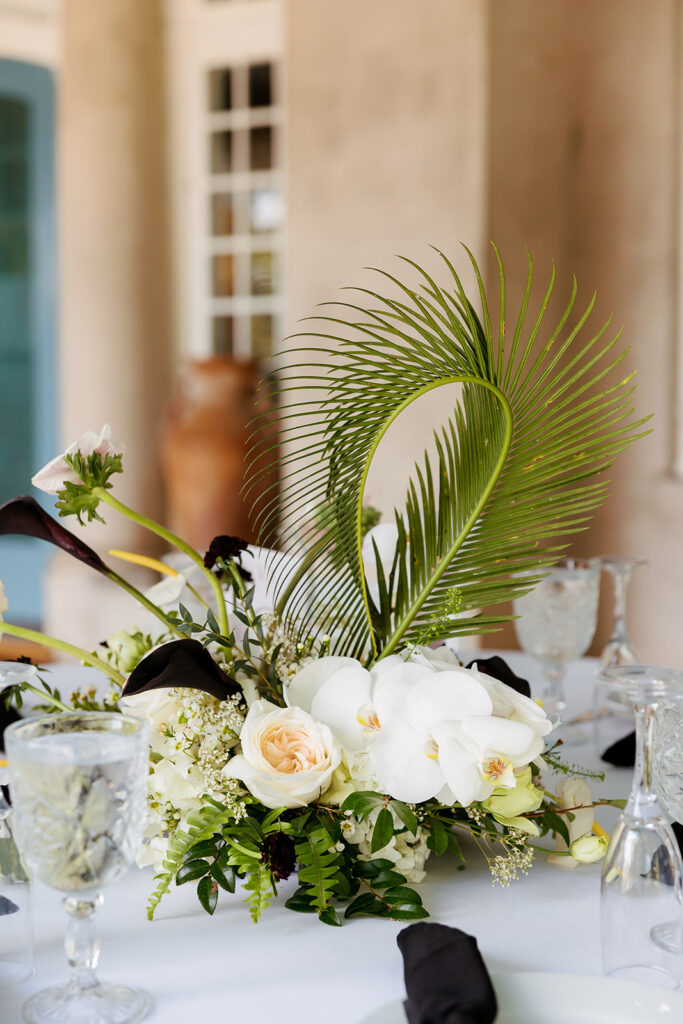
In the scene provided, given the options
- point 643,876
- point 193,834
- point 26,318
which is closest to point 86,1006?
point 193,834

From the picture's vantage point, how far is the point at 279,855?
2.73 ft

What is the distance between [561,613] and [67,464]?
0.71 meters

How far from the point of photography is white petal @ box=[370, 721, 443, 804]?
0.81 meters

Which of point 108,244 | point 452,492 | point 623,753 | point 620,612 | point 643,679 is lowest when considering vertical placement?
point 623,753

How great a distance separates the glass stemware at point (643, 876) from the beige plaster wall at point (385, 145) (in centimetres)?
255

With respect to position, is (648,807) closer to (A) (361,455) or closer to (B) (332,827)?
(B) (332,827)

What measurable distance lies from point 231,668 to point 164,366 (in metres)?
4.33

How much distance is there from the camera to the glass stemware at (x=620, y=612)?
1410 millimetres

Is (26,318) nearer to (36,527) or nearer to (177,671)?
(36,527)

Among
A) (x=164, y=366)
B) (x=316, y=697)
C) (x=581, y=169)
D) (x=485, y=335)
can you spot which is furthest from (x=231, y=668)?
(x=164, y=366)

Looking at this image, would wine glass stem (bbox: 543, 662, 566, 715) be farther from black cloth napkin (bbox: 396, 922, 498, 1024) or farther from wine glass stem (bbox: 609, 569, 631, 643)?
black cloth napkin (bbox: 396, 922, 498, 1024)

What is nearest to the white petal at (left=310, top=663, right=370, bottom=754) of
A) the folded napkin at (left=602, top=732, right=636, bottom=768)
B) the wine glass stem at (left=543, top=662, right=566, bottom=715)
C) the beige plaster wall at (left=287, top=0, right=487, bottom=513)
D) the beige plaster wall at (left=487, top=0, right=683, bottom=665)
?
the folded napkin at (left=602, top=732, right=636, bottom=768)

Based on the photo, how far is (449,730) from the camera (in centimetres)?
81

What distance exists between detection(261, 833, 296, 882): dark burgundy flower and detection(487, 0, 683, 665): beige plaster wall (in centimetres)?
280
